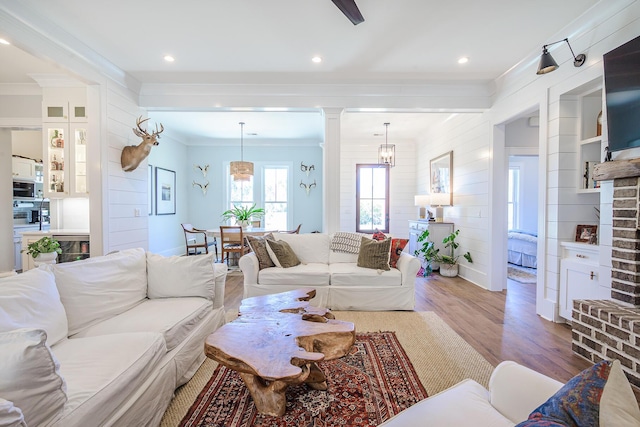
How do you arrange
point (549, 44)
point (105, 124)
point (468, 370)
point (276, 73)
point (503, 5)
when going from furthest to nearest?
point (276, 73) → point (105, 124) → point (549, 44) → point (503, 5) → point (468, 370)

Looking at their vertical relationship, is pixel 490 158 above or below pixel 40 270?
above

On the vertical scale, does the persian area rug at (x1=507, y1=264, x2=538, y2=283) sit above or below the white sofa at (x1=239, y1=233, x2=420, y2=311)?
below

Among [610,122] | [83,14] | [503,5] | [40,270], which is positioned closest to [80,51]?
[83,14]

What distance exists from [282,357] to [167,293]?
4.58 ft

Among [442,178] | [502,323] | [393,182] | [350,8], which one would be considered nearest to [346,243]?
[502,323]

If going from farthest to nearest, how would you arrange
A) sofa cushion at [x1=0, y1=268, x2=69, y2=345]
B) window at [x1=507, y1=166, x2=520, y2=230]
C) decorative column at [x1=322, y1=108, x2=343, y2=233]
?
window at [x1=507, y1=166, x2=520, y2=230], decorative column at [x1=322, y1=108, x2=343, y2=233], sofa cushion at [x1=0, y1=268, x2=69, y2=345]

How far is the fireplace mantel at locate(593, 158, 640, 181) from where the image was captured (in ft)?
7.14

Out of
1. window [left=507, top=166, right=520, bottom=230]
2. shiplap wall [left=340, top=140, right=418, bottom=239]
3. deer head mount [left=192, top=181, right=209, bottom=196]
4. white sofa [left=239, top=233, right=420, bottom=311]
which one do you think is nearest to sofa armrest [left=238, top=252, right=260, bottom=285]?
white sofa [left=239, top=233, right=420, bottom=311]

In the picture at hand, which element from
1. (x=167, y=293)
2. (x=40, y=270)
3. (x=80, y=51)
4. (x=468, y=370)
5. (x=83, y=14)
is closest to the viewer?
(x=40, y=270)

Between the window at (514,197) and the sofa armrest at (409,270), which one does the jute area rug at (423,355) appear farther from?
the window at (514,197)

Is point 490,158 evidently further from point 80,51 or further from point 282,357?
point 80,51

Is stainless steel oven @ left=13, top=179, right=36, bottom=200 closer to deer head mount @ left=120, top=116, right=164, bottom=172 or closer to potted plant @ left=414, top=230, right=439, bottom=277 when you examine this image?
deer head mount @ left=120, top=116, right=164, bottom=172

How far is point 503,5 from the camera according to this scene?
8.59ft

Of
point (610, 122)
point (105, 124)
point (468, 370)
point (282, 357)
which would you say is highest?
point (105, 124)
